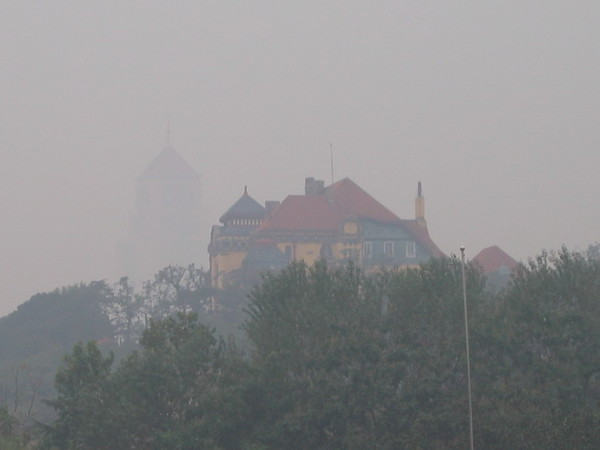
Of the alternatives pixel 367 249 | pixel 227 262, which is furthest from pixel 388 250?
pixel 227 262

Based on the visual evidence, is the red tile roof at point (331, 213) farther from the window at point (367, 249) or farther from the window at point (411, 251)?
the window at point (367, 249)

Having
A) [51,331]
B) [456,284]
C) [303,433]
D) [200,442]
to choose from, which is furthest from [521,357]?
[51,331]

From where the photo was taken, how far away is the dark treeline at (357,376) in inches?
1805

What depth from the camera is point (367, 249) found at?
14112 cm

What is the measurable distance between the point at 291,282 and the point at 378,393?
24.5ft

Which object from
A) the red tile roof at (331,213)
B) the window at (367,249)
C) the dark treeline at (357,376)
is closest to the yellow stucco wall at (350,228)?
the red tile roof at (331,213)

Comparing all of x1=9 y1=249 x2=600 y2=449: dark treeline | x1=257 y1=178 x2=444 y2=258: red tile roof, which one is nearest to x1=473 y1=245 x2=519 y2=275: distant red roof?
x1=257 y1=178 x2=444 y2=258: red tile roof

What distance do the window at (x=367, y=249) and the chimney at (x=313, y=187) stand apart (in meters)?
12.3

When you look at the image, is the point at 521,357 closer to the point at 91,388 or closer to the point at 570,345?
the point at 570,345

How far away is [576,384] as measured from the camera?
46594mm

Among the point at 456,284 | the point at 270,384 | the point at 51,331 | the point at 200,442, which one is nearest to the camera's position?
the point at 200,442

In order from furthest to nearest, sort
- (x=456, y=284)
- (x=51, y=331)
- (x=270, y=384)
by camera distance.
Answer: (x=51, y=331)
(x=456, y=284)
(x=270, y=384)

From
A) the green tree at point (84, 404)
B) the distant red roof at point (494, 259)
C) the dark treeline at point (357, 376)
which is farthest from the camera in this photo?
the distant red roof at point (494, 259)

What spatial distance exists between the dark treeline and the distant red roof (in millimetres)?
84594
